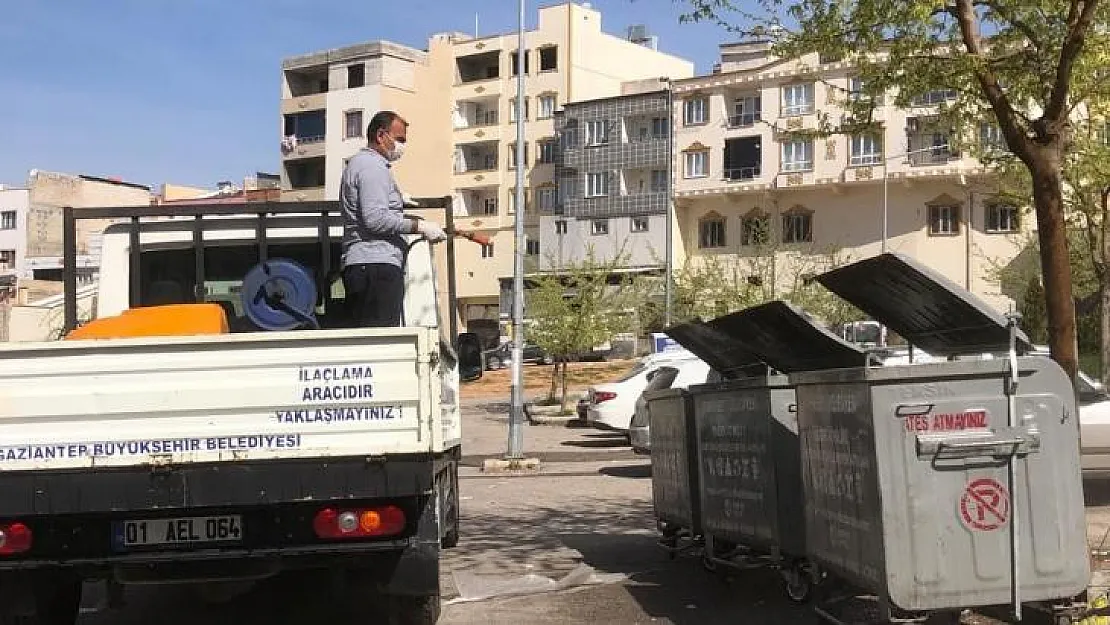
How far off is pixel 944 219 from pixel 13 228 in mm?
68239

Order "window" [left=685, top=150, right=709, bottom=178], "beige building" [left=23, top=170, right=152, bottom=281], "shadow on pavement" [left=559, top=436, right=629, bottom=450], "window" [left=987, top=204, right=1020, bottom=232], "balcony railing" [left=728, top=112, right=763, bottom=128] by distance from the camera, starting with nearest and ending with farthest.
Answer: "shadow on pavement" [left=559, top=436, right=629, bottom=450] < "window" [left=987, top=204, right=1020, bottom=232] < "balcony railing" [left=728, top=112, right=763, bottom=128] < "window" [left=685, top=150, right=709, bottom=178] < "beige building" [left=23, top=170, right=152, bottom=281]

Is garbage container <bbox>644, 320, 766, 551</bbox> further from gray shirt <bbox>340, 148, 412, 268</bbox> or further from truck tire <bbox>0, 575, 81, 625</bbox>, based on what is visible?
truck tire <bbox>0, 575, 81, 625</bbox>

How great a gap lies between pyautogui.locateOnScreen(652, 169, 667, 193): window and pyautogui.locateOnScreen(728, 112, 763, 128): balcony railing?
5195mm

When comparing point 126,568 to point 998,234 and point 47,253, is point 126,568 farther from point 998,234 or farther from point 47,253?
point 47,253

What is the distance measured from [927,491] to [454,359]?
123 inches

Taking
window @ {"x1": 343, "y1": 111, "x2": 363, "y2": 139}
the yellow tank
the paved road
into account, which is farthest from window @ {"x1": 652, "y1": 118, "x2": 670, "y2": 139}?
the yellow tank

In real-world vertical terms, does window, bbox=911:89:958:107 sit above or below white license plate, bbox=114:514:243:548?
above

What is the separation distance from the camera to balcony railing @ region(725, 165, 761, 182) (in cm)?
7019

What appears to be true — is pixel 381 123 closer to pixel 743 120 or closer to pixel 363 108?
pixel 743 120

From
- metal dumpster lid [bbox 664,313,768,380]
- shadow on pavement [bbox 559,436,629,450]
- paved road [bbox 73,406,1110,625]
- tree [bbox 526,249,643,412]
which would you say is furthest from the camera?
tree [bbox 526,249,643,412]

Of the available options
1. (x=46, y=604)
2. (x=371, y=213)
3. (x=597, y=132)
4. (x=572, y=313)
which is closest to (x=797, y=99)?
(x=597, y=132)

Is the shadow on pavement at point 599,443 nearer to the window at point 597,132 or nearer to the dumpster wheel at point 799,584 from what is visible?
the dumpster wheel at point 799,584

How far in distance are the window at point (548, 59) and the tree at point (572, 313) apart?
4261 cm

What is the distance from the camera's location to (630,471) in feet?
63.5
